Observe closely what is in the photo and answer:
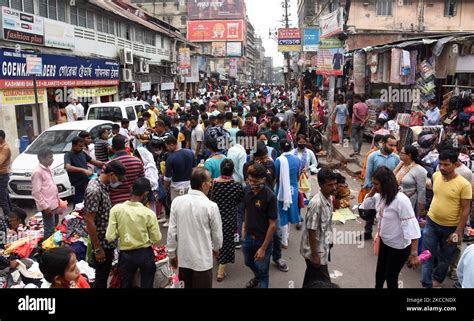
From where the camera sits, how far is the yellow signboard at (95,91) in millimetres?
19188

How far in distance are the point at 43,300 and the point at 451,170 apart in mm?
4259

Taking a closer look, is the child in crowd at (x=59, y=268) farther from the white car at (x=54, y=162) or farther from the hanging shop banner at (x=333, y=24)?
the hanging shop banner at (x=333, y=24)

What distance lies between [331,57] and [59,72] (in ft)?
38.8

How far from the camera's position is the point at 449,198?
4.58 metres

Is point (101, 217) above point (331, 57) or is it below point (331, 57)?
below

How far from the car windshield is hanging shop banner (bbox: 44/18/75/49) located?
877 cm

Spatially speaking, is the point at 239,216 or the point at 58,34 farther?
the point at 58,34

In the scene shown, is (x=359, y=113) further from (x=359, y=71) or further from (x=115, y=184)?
(x=115, y=184)

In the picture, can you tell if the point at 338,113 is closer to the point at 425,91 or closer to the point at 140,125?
the point at 425,91

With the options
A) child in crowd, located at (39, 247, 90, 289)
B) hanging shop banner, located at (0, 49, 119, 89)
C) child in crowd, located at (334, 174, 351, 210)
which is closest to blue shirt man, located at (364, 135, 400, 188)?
child in crowd, located at (334, 174, 351, 210)

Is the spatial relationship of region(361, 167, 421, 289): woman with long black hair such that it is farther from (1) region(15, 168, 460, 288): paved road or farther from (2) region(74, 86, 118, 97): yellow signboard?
(2) region(74, 86, 118, 97): yellow signboard

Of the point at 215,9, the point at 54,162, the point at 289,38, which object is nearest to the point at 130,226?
the point at 54,162

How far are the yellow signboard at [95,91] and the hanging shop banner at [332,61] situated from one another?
12.4 meters

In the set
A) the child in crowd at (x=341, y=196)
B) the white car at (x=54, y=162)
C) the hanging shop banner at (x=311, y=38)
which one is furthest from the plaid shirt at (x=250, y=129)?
the hanging shop banner at (x=311, y=38)
